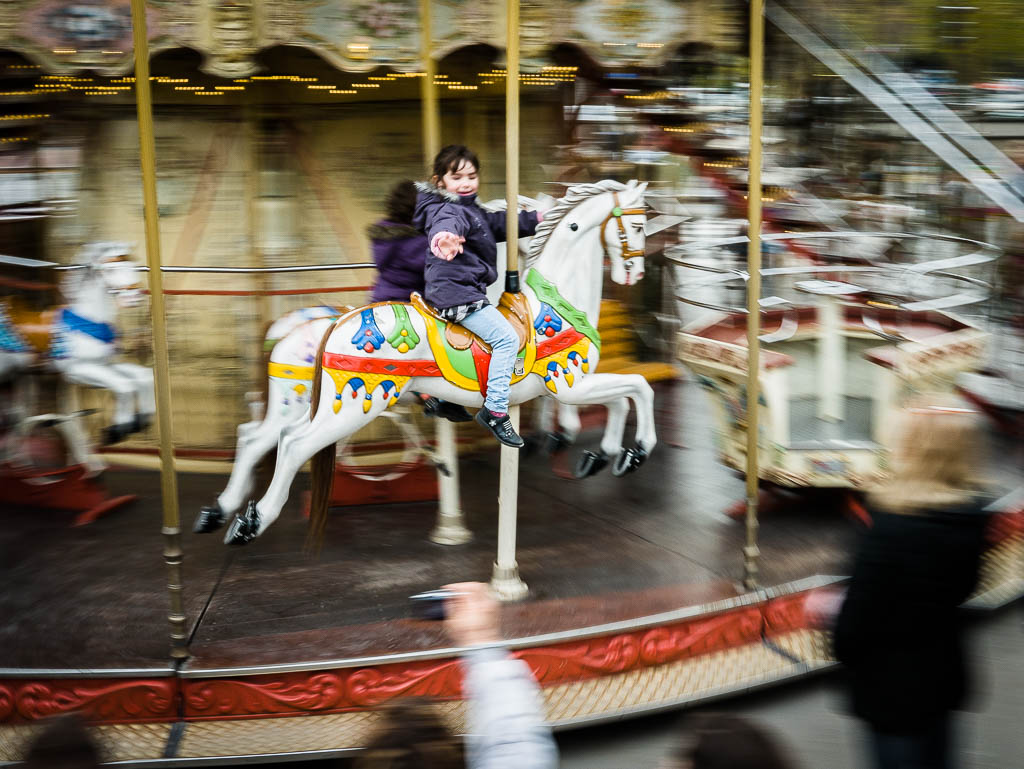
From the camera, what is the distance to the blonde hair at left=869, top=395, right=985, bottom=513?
245 centimetres

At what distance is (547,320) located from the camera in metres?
4.95

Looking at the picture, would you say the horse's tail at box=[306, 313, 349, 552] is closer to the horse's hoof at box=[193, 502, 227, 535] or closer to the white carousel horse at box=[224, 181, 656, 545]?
the white carousel horse at box=[224, 181, 656, 545]

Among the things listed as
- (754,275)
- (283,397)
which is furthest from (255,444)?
(754,275)

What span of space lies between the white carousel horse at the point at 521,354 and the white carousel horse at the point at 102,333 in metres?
1.61

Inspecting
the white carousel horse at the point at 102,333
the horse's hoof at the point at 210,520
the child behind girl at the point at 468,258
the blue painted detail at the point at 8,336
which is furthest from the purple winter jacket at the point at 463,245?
the blue painted detail at the point at 8,336

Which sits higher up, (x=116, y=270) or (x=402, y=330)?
(x=116, y=270)

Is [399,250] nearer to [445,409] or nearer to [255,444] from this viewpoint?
[445,409]

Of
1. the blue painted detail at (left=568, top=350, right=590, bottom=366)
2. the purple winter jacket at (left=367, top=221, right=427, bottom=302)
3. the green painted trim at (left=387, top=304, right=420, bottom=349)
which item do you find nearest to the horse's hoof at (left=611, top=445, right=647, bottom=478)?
the blue painted detail at (left=568, top=350, right=590, bottom=366)

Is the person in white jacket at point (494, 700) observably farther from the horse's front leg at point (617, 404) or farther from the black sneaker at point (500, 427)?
the horse's front leg at point (617, 404)

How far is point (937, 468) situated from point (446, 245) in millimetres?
2451

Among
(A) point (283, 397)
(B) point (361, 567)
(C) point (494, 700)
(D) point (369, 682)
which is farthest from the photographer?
(B) point (361, 567)

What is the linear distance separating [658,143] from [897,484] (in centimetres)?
584

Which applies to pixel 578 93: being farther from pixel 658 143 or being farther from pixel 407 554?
pixel 407 554

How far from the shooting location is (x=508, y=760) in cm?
218
